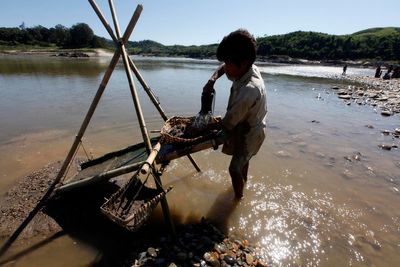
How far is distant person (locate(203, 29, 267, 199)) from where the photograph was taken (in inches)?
149

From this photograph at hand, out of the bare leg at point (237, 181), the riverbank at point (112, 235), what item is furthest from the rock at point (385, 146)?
the riverbank at point (112, 235)

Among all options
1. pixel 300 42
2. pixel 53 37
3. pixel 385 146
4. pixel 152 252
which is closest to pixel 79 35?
pixel 53 37

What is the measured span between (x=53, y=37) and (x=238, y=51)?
127 metres

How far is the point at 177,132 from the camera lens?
185 inches

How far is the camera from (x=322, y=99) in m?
Answer: 18.4

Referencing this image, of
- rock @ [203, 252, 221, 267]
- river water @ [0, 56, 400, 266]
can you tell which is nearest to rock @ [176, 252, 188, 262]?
rock @ [203, 252, 221, 267]

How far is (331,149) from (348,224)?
4150 millimetres

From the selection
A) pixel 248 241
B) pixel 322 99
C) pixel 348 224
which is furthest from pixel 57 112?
pixel 322 99

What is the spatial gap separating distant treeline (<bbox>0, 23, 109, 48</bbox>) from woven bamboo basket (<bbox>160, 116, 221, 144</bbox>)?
113919mm

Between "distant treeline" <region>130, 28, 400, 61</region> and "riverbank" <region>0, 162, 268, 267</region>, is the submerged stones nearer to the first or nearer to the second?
"riverbank" <region>0, 162, 268, 267</region>

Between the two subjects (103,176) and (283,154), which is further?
(283,154)

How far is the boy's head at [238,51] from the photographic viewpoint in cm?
376

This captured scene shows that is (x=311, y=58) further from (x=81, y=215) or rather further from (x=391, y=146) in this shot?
(x=81, y=215)

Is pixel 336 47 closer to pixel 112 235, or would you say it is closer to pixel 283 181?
pixel 283 181
